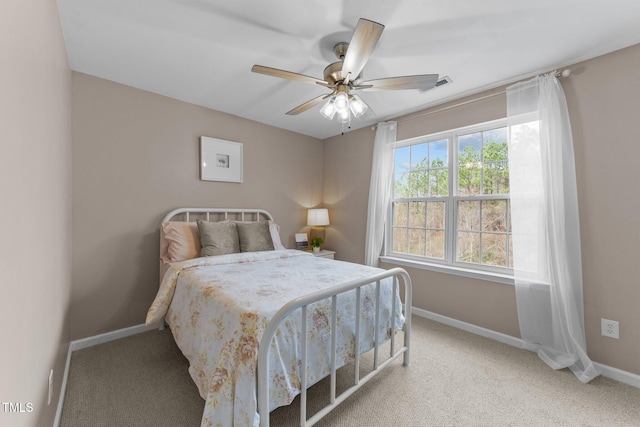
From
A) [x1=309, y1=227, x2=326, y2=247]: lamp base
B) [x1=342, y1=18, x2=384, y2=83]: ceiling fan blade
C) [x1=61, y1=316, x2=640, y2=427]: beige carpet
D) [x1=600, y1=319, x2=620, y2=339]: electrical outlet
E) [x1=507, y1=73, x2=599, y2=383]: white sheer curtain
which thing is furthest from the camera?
[x1=309, y1=227, x2=326, y2=247]: lamp base

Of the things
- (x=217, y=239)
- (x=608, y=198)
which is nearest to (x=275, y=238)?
(x=217, y=239)

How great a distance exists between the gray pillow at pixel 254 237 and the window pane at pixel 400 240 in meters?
1.62

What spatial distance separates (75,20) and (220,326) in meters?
2.11

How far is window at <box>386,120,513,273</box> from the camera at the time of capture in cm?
269

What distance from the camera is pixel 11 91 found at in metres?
0.77

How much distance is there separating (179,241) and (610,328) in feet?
11.7

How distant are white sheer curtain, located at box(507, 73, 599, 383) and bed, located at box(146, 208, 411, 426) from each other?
116 cm

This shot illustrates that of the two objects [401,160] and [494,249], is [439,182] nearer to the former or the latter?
[401,160]

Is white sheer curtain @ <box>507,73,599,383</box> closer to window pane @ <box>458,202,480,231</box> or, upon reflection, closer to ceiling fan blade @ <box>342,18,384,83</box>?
window pane @ <box>458,202,480,231</box>

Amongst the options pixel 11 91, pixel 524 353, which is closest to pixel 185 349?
pixel 11 91

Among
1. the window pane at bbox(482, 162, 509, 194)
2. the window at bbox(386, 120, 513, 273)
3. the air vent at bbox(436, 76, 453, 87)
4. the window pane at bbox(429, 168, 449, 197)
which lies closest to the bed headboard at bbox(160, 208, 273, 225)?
the window at bbox(386, 120, 513, 273)

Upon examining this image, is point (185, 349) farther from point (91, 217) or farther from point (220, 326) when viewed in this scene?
point (91, 217)

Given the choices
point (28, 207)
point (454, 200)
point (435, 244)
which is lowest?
point (435, 244)

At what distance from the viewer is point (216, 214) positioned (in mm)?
3219
